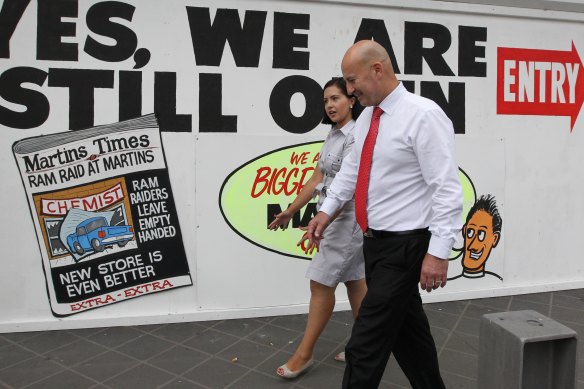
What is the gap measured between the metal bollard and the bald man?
34 cm

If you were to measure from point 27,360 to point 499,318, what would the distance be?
305 centimetres

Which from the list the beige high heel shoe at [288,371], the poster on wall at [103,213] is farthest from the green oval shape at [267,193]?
the beige high heel shoe at [288,371]

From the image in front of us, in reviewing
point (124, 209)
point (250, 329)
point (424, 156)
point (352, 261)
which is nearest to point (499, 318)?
point (424, 156)

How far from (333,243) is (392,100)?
1.08 metres

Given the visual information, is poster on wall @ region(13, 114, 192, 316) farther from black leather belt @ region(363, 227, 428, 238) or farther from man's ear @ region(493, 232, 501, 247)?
man's ear @ region(493, 232, 501, 247)

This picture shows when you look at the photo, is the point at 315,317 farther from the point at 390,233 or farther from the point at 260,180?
the point at 260,180

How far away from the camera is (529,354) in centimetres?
216

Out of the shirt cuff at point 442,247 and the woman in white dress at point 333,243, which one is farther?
the woman in white dress at point 333,243

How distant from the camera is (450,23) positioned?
4.72 meters

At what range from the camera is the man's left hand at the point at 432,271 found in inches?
91.4

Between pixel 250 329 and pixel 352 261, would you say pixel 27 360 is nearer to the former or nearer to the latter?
pixel 250 329

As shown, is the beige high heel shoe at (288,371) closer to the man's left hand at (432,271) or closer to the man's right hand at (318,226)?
the man's right hand at (318,226)

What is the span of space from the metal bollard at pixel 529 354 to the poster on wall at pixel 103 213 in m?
2.65

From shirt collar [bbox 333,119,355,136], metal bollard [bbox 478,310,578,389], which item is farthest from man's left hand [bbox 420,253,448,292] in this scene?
shirt collar [bbox 333,119,355,136]
